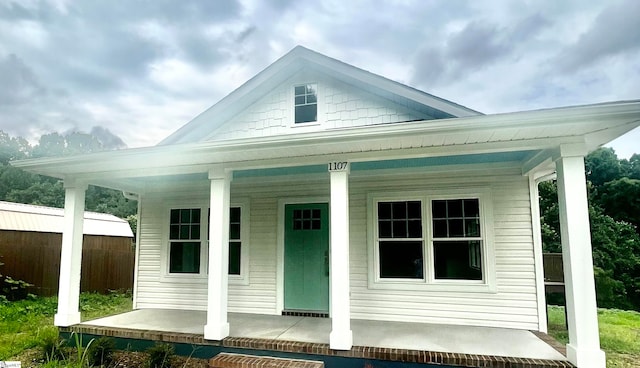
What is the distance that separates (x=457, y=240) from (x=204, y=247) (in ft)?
14.3

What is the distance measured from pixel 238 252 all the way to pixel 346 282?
117 inches

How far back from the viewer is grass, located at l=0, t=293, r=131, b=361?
5.81m

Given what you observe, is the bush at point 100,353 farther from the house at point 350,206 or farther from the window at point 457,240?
the window at point 457,240

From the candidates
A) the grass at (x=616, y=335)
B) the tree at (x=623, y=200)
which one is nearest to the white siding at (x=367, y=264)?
the grass at (x=616, y=335)

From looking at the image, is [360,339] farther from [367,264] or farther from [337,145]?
[337,145]

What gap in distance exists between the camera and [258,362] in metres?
4.38

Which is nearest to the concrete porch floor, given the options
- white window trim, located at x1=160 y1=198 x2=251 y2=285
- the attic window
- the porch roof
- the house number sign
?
white window trim, located at x1=160 y1=198 x2=251 y2=285

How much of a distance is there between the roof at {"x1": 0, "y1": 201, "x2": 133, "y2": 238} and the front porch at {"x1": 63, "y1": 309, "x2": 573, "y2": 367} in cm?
584

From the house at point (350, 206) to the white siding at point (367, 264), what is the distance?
21mm

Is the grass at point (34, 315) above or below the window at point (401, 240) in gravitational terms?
below

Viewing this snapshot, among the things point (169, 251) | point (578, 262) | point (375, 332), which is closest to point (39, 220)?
point (169, 251)

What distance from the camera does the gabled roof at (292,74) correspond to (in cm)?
591

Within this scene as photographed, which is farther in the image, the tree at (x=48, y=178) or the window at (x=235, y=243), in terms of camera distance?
the tree at (x=48, y=178)

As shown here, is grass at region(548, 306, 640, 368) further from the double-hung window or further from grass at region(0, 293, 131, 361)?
grass at region(0, 293, 131, 361)
